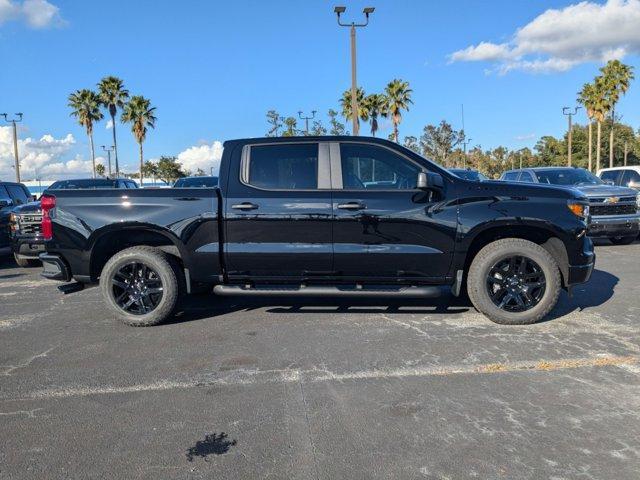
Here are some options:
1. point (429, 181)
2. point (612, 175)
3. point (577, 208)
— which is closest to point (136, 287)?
point (429, 181)

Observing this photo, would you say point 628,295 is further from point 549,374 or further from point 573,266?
point 549,374

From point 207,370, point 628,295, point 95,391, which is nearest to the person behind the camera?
point 95,391

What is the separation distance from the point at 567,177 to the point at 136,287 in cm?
1081

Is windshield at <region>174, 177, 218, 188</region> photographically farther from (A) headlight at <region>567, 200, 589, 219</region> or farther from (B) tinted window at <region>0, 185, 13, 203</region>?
(A) headlight at <region>567, 200, 589, 219</region>

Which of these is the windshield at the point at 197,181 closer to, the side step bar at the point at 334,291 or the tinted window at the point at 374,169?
the side step bar at the point at 334,291

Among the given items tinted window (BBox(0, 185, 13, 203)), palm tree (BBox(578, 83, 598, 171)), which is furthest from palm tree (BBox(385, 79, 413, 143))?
tinted window (BBox(0, 185, 13, 203))

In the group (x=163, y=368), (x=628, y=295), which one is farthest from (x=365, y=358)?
(x=628, y=295)

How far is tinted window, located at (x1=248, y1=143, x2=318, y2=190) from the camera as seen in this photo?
517cm

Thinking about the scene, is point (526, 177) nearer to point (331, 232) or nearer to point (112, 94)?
point (331, 232)

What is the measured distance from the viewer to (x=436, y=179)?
4.81m

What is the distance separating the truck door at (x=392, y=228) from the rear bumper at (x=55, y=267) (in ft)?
9.67

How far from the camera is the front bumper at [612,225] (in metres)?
10.5

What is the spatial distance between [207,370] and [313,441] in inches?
57.7

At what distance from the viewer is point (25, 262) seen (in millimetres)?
9609
